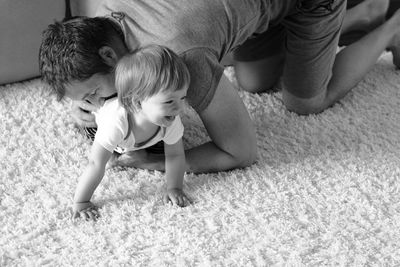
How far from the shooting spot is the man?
106 centimetres

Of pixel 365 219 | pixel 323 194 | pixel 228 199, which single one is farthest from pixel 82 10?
pixel 365 219

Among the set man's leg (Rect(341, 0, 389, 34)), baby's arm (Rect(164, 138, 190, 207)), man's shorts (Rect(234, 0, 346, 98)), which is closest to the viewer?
baby's arm (Rect(164, 138, 190, 207))

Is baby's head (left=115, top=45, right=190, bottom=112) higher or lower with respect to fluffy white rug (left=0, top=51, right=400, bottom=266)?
higher

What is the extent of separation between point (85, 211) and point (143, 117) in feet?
0.77

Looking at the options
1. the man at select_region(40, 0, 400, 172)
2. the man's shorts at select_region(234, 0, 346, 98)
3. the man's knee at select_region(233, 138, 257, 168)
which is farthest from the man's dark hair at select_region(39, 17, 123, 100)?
the man's shorts at select_region(234, 0, 346, 98)

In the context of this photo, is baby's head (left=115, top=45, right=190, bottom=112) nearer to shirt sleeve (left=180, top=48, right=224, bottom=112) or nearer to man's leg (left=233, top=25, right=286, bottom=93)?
shirt sleeve (left=180, top=48, right=224, bottom=112)

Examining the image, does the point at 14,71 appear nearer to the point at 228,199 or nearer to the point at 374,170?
the point at 228,199

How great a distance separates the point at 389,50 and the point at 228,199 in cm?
79

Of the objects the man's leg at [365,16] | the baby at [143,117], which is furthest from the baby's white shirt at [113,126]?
the man's leg at [365,16]

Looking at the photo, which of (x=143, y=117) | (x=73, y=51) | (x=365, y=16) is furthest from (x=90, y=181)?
(x=365, y=16)

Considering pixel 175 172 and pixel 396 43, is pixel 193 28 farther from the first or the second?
pixel 396 43

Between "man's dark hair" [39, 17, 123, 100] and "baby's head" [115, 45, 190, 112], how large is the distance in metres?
0.05

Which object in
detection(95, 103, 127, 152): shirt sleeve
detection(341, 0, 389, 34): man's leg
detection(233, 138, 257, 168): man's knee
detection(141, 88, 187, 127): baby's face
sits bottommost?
detection(233, 138, 257, 168): man's knee

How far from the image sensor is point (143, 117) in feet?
3.70
